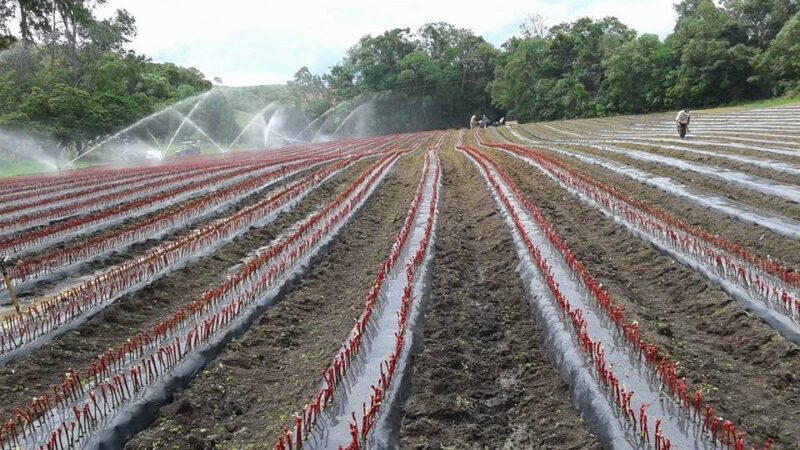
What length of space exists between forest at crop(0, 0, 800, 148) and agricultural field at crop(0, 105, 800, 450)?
6.90 metres

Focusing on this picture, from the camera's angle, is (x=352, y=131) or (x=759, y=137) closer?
(x=759, y=137)

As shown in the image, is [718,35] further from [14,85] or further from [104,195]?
[14,85]

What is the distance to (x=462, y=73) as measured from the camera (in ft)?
214

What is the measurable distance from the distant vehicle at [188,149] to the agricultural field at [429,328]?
100 feet

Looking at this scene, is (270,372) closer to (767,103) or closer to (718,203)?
(718,203)

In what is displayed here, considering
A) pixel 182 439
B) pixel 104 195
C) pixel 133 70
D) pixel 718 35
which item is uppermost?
pixel 133 70

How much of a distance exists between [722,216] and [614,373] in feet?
18.1

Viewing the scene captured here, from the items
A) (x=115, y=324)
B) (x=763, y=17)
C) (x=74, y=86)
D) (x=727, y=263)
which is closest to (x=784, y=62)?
(x=763, y=17)

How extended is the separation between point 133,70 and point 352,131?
22264mm

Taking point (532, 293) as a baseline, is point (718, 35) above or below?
above

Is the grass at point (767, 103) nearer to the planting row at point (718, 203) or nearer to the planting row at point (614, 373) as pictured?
the planting row at point (718, 203)

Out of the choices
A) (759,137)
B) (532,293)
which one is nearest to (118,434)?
(532,293)

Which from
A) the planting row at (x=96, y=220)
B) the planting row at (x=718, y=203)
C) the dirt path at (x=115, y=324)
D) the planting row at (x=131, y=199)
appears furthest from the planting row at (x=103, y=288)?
the planting row at (x=718, y=203)

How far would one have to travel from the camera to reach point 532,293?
227 inches
